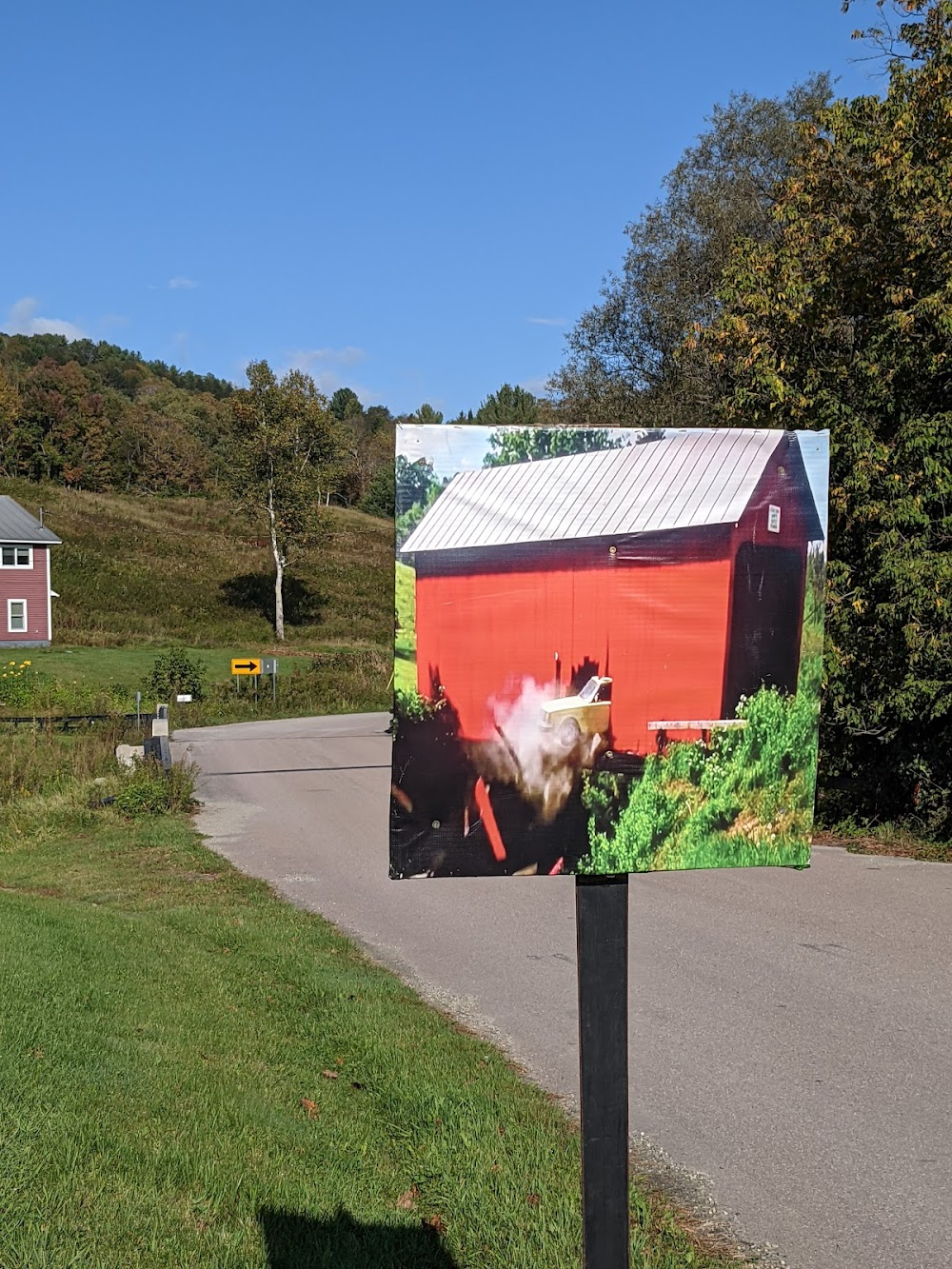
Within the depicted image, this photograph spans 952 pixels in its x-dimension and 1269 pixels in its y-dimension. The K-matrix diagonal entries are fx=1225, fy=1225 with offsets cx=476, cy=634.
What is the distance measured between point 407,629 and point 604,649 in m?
0.50

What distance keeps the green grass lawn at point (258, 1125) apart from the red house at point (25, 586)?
160ft

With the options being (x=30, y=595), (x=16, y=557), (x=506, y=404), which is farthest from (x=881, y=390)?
(x=506, y=404)

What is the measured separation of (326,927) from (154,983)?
2.99m

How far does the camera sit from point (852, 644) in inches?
525

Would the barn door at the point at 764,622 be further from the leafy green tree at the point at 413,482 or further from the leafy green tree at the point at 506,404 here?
the leafy green tree at the point at 506,404

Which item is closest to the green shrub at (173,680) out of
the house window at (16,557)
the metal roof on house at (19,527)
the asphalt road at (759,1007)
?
the house window at (16,557)

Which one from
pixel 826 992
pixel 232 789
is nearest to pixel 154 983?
pixel 826 992

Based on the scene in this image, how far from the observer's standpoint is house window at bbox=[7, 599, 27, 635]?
54312 millimetres

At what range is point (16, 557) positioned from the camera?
2169 inches

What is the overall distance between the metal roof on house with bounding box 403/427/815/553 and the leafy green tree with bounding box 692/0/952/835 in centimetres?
955

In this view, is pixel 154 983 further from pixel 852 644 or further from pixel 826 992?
pixel 852 644

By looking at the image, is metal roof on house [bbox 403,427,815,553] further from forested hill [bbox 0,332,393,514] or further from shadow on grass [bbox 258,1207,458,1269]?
forested hill [bbox 0,332,393,514]

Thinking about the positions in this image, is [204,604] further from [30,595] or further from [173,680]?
[173,680]

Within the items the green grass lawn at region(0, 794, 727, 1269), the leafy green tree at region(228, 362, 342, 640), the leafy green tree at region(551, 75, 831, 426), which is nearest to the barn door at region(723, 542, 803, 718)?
the green grass lawn at region(0, 794, 727, 1269)
